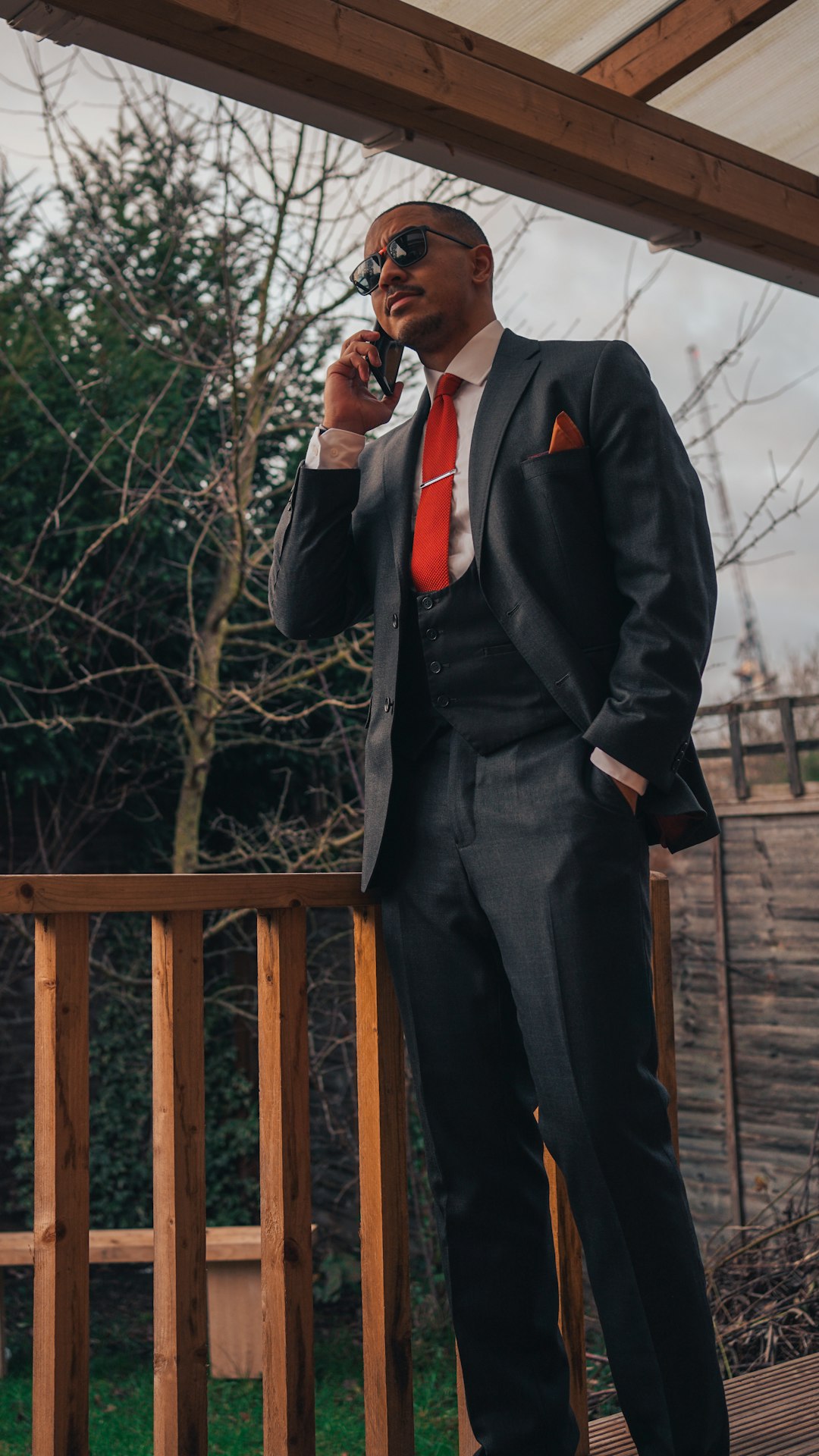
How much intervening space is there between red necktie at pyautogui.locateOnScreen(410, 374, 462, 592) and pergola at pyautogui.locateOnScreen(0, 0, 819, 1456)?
49 centimetres

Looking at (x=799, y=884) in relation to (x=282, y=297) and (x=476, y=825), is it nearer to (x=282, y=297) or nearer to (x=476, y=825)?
(x=282, y=297)

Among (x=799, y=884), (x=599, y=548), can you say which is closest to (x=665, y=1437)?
(x=599, y=548)

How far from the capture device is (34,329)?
651cm

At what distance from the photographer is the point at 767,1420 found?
197cm

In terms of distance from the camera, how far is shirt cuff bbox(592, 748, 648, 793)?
1539mm

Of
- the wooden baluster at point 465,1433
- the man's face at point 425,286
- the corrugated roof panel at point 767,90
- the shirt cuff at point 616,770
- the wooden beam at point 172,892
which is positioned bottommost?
the wooden baluster at point 465,1433

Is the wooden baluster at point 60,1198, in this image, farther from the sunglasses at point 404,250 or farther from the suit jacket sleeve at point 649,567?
the sunglasses at point 404,250

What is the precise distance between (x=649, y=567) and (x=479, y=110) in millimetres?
1031

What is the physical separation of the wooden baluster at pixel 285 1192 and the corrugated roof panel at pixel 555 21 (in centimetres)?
170

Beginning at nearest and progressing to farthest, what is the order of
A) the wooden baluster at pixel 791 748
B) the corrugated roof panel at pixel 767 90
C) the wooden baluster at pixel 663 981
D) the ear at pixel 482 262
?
the ear at pixel 482 262 → the wooden baluster at pixel 663 981 → the corrugated roof panel at pixel 767 90 → the wooden baluster at pixel 791 748

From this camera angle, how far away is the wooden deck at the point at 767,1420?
73.8 inches

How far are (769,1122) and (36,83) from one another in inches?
279

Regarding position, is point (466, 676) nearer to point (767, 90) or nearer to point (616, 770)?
point (616, 770)

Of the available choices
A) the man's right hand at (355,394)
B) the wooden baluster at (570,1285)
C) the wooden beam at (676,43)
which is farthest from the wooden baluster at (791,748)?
the man's right hand at (355,394)
